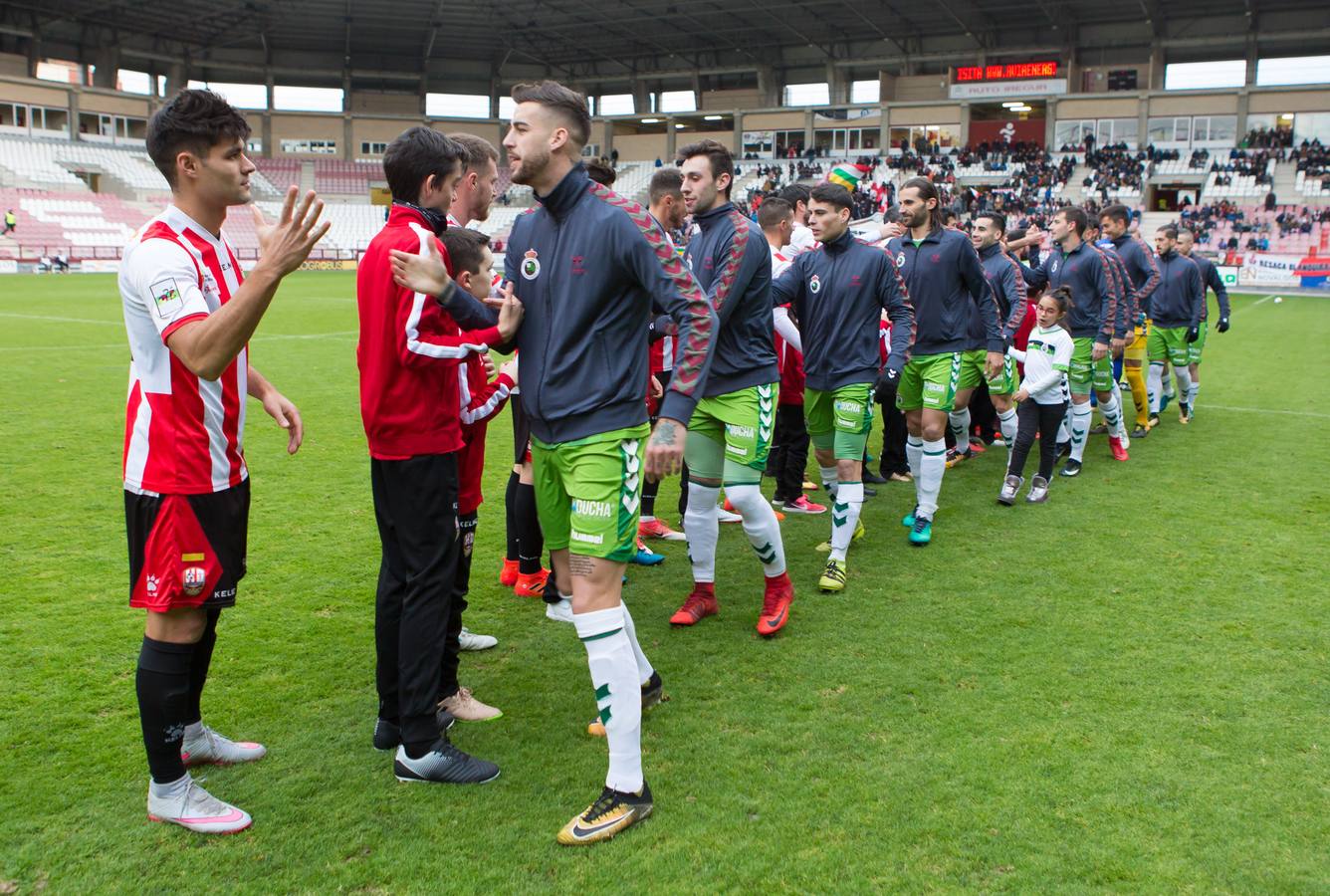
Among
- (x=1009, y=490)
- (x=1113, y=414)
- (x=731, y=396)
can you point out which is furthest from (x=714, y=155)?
(x=1113, y=414)

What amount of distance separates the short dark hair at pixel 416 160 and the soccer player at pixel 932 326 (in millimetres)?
4242

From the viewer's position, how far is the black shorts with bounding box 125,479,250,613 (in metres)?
3.08

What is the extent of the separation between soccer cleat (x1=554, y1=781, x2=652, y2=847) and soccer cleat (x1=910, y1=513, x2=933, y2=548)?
3864 millimetres

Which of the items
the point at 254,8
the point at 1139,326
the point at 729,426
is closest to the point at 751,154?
the point at 254,8

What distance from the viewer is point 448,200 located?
146 inches

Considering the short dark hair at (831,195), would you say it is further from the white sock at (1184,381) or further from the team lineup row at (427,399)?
the white sock at (1184,381)

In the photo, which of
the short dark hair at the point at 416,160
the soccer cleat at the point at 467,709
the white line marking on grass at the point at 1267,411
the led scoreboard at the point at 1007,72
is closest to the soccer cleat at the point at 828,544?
the soccer cleat at the point at 467,709

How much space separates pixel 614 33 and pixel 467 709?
58.1 m

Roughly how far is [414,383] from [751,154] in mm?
59595

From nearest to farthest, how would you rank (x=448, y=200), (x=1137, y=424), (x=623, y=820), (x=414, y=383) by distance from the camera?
(x=623, y=820)
(x=414, y=383)
(x=448, y=200)
(x=1137, y=424)

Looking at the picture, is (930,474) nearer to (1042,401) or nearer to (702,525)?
(1042,401)

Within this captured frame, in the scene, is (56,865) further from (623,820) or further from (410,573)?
(623,820)

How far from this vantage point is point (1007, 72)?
52.1m

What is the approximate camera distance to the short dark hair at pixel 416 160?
3553 mm
